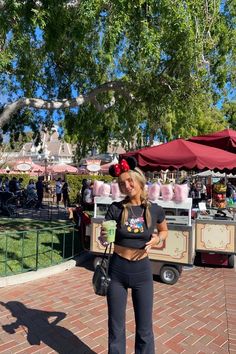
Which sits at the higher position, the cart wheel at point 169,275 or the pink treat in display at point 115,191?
the pink treat in display at point 115,191

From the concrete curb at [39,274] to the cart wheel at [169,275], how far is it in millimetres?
1803

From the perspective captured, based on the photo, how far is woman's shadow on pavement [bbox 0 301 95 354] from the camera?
3912 millimetres

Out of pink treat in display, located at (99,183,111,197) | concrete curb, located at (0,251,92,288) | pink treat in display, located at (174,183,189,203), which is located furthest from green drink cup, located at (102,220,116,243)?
pink treat in display, located at (99,183,111,197)

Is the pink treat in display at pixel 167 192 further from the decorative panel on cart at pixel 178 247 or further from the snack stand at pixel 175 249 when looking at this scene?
the decorative panel on cart at pixel 178 247

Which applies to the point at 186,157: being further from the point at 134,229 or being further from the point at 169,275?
the point at 134,229

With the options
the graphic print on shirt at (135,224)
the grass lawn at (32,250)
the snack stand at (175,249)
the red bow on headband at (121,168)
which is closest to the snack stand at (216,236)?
the snack stand at (175,249)

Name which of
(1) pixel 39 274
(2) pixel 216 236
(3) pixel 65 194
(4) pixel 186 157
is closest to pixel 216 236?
(2) pixel 216 236

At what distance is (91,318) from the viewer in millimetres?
4688

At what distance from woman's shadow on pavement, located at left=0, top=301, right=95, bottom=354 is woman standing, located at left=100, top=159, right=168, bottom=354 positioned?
886mm

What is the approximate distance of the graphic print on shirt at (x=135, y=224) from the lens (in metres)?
3.12

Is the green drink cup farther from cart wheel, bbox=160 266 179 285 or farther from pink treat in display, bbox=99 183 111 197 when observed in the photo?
pink treat in display, bbox=99 183 111 197

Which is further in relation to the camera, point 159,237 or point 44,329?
point 44,329

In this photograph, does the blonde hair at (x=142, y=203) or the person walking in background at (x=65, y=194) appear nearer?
the blonde hair at (x=142, y=203)

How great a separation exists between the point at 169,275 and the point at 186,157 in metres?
2.41
